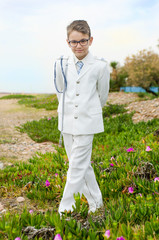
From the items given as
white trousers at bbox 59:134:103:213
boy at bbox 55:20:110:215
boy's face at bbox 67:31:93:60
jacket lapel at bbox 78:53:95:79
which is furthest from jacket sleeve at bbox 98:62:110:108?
white trousers at bbox 59:134:103:213

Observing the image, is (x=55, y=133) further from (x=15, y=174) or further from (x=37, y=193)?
(x=37, y=193)

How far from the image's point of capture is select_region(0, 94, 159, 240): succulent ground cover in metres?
2.41

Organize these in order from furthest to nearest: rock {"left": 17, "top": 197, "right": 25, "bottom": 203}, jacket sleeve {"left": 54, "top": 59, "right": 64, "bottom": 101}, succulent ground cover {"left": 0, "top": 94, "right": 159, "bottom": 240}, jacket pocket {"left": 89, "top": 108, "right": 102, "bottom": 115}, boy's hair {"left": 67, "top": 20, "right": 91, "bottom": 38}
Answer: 1. rock {"left": 17, "top": 197, "right": 25, "bottom": 203}
2. jacket sleeve {"left": 54, "top": 59, "right": 64, "bottom": 101}
3. jacket pocket {"left": 89, "top": 108, "right": 102, "bottom": 115}
4. boy's hair {"left": 67, "top": 20, "right": 91, "bottom": 38}
5. succulent ground cover {"left": 0, "top": 94, "right": 159, "bottom": 240}

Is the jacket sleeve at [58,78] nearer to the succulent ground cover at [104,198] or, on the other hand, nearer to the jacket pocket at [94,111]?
the jacket pocket at [94,111]

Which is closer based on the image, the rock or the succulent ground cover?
the succulent ground cover

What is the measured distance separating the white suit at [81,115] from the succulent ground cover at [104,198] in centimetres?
26

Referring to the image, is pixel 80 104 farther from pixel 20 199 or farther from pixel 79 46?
pixel 20 199

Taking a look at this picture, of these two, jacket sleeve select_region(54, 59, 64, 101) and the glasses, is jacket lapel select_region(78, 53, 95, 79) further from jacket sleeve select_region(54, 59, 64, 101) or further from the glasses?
jacket sleeve select_region(54, 59, 64, 101)

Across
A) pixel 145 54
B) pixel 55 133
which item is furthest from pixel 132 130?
pixel 145 54

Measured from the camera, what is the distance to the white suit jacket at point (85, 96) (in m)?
2.85

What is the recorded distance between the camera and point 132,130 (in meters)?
7.13

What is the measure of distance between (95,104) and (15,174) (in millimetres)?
2262

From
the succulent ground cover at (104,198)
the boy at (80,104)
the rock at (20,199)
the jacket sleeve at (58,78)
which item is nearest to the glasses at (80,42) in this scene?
the boy at (80,104)

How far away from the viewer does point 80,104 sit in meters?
2.86
